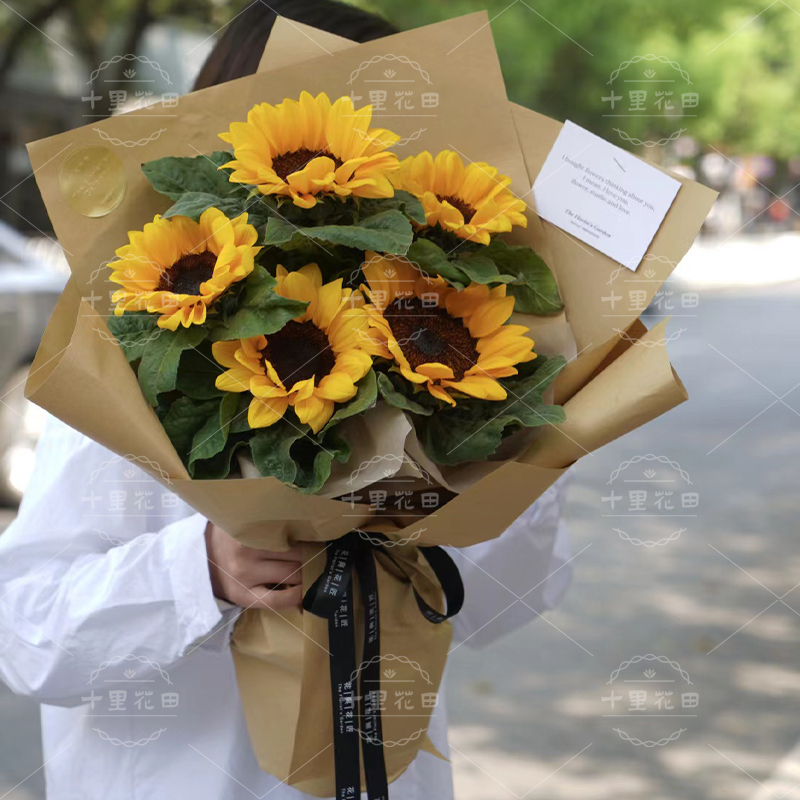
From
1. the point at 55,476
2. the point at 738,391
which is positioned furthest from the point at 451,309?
the point at 738,391

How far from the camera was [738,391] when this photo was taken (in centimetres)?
810

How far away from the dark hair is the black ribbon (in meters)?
0.72

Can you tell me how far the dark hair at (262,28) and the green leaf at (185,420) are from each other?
0.60 meters

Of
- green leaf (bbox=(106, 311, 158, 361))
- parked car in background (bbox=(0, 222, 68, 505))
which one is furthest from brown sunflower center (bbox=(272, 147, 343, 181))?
parked car in background (bbox=(0, 222, 68, 505))

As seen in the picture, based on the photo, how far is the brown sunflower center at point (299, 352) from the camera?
1.02 m

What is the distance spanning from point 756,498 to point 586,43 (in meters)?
5.82

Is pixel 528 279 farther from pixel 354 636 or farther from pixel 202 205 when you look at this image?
pixel 354 636

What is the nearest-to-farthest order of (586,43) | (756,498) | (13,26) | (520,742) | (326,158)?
(326,158) < (520,742) < (756,498) < (13,26) < (586,43)

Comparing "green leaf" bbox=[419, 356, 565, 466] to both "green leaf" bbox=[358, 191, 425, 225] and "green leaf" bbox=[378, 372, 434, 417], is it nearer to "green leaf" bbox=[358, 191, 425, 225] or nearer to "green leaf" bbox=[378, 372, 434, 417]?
"green leaf" bbox=[378, 372, 434, 417]

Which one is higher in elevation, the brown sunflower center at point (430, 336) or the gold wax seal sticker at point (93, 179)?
the gold wax seal sticker at point (93, 179)

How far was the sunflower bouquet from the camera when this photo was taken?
39.0 inches

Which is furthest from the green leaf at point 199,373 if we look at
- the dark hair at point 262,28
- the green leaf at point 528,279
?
the dark hair at point 262,28

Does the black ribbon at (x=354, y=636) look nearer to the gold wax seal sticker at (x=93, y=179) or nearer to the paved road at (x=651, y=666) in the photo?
the gold wax seal sticker at (x=93, y=179)

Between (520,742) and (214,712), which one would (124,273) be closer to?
(214,712)
